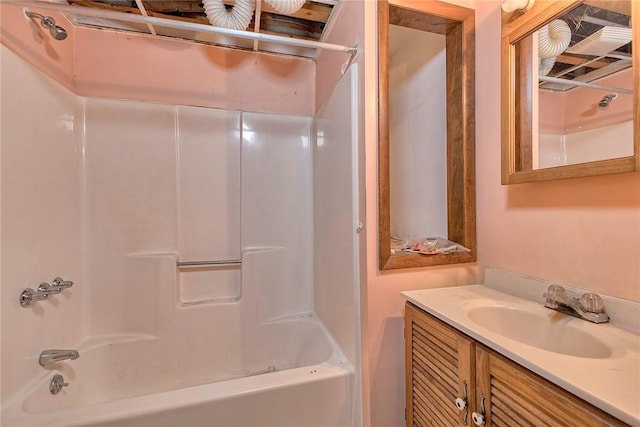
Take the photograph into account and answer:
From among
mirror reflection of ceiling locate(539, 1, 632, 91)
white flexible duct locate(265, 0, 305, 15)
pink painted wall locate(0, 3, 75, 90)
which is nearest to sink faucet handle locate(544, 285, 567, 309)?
mirror reflection of ceiling locate(539, 1, 632, 91)

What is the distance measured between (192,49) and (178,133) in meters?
0.60

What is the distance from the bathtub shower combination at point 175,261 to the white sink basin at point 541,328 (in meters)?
0.54

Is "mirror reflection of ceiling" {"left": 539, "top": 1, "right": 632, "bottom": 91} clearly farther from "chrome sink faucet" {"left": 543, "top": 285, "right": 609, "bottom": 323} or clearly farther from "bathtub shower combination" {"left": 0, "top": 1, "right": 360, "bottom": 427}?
"bathtub shower combination" {"left": 0, "top": 1, "right": 360, "bottom": 427}

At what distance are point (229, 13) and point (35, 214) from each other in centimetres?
138

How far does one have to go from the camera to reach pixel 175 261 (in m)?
1.86

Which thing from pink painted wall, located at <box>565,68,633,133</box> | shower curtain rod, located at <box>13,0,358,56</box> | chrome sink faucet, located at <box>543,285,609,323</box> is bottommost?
chrome sink faucet, located at <box>543,285,609,323</box>

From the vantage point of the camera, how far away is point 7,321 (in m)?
1.13

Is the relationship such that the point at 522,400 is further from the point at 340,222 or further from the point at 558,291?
the point at 340,222

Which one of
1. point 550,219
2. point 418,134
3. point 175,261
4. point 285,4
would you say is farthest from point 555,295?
point 175,261

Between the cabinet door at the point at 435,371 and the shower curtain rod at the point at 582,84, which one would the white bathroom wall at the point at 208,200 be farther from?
the shower curtain rod at the point at 582,84

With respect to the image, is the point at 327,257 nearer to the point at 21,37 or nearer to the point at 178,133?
the point at 178,133

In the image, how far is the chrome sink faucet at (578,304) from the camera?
797 millimetres

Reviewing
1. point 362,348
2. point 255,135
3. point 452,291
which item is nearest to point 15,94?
point 255,135

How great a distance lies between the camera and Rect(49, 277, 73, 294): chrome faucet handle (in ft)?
4.52
